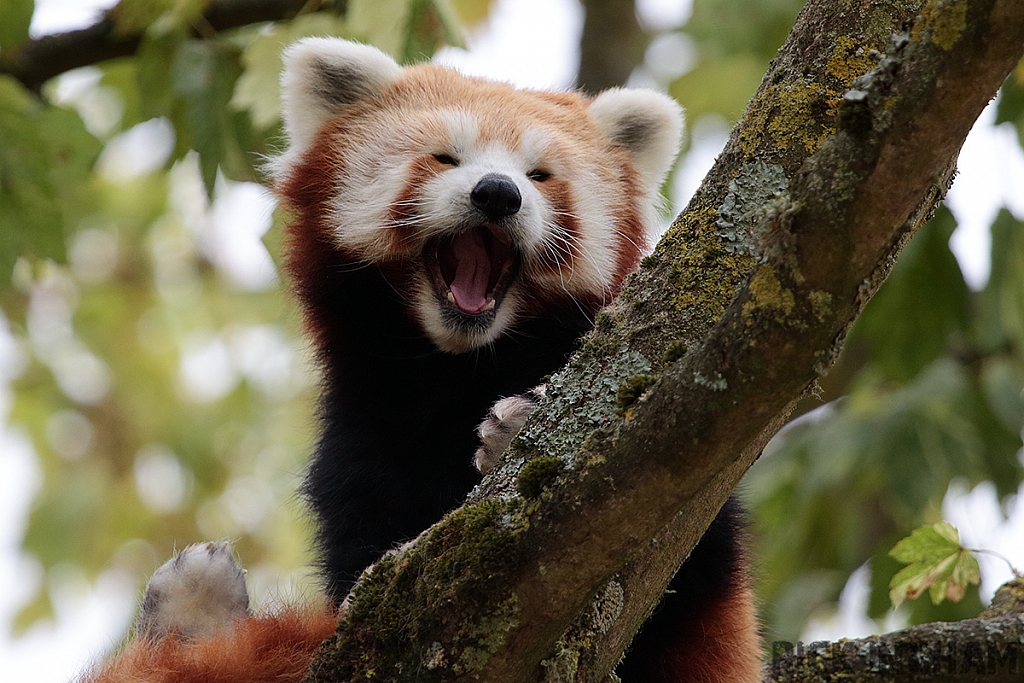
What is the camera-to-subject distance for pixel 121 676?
8.18 feet

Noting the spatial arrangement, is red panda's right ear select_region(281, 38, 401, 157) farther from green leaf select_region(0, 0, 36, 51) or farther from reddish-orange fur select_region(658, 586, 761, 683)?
reddish-orange fur select_region(658, 586, 761, 683)

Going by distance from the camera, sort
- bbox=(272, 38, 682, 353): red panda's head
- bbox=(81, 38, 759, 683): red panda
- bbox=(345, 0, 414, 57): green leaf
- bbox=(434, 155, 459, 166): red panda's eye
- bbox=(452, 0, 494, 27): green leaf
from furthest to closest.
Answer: bbox=(452, 0, 494, 27): green leaf → bbox=(345, 0, 414, 57): green leaf → bbox=(434, 155, 459, 166): red panda's eye → bbox=(272, 38, 682, 353): red panda's head → bbox=(81, 38, 759, 683): red panda

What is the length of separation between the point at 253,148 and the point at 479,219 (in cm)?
157

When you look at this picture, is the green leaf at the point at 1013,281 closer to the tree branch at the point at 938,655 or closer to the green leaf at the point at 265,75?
the tree branch at the point at 938,655

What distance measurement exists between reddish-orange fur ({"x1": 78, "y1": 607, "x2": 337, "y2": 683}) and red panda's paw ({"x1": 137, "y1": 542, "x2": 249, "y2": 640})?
55 centimetres

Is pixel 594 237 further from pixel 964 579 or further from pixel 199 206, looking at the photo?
pixel 199 206

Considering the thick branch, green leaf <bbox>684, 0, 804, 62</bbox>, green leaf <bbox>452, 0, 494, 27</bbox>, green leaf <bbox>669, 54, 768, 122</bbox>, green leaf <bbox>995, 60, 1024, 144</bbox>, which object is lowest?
the thick branch

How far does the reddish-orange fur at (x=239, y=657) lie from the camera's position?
243 centimetres

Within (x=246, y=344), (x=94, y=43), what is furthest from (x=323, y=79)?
(x=246, y=344)

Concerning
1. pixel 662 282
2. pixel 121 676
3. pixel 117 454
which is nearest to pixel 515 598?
pixel 662 282

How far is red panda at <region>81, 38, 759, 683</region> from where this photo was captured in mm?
2971

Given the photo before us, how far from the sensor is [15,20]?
3.69 m

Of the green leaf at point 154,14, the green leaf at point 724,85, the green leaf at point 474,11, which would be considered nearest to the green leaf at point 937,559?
the green leaf at point 724,85

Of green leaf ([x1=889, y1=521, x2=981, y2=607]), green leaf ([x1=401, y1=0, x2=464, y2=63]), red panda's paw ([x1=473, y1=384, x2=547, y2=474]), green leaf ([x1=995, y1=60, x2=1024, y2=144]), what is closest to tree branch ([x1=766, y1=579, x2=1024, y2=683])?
green leaf ([x1=889, y1=521, x2=981, y2=607])
